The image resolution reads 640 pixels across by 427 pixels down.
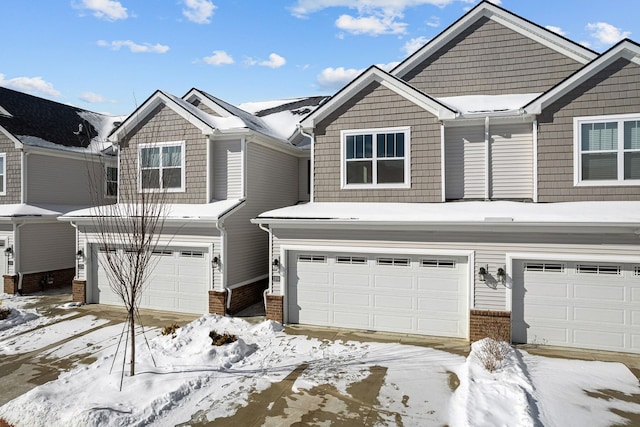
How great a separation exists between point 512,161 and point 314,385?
8.59 meters

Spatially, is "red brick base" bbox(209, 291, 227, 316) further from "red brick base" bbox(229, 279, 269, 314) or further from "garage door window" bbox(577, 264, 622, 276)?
"garage door window" bbox(577, 264, 622, 276)

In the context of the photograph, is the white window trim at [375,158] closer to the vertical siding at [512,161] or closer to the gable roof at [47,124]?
the vertical siding at [512,161]

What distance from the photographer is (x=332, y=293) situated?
11000 millimetres

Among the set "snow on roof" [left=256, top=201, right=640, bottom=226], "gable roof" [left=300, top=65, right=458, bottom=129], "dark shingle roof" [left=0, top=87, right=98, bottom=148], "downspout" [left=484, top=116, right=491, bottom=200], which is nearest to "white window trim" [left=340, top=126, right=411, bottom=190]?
"snow on roof" [left=256, top=201, right=640, bottom=226]

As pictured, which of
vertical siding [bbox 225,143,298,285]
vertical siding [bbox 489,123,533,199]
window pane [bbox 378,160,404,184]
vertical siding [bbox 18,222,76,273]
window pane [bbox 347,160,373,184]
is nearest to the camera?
vertical siding [bbox 489,123,533,199]

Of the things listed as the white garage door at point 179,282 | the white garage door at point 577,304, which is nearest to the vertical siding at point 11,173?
the white garage door at point 179,282

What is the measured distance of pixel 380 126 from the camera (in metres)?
11.9

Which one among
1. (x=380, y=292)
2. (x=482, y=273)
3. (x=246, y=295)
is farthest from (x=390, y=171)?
(x=246, y=295)

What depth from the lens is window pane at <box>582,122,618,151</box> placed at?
10.2m

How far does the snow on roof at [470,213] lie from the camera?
29.5 feet

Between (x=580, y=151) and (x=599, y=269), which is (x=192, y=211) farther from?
(x=580, y=151)

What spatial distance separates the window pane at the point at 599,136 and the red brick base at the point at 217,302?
37.5ft

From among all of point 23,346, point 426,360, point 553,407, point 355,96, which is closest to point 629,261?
point 553,407

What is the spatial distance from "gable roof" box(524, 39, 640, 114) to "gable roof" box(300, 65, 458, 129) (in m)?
2.25
